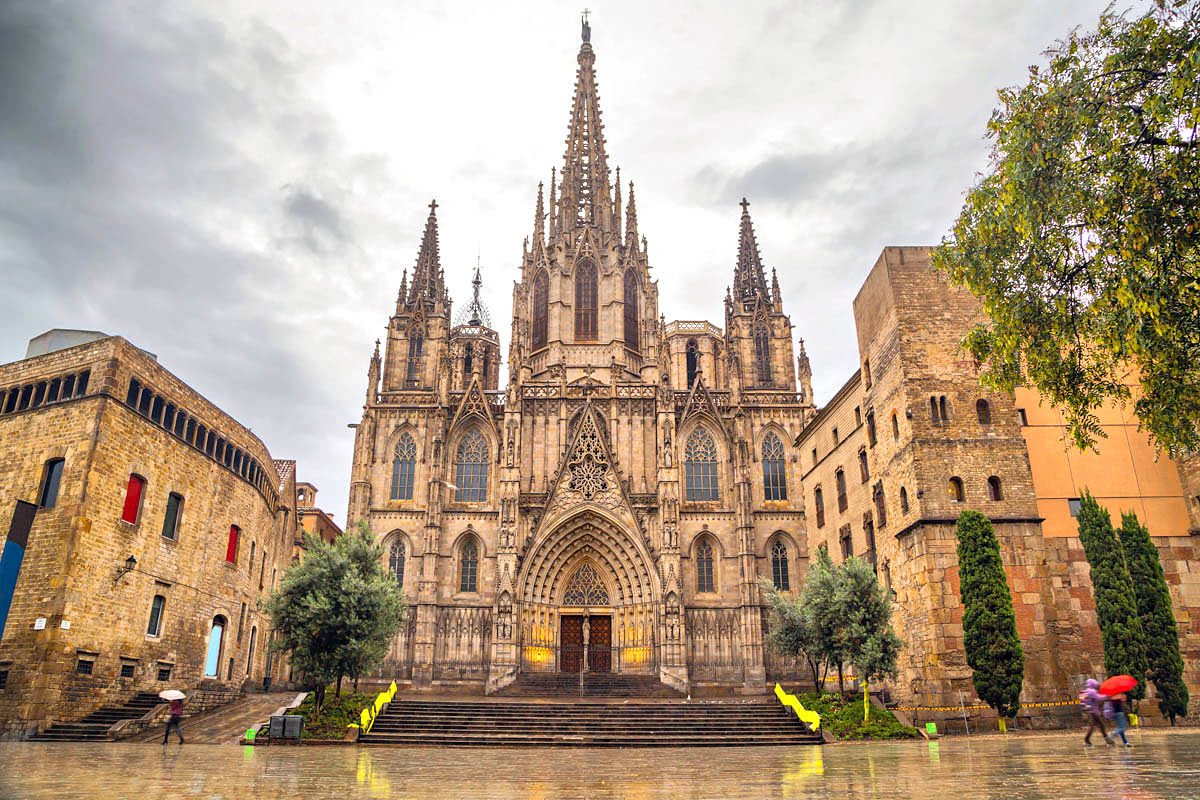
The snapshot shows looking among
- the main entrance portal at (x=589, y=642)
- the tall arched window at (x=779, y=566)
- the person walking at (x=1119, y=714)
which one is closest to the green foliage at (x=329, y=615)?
the main entrance portal at (x=589, y=642)

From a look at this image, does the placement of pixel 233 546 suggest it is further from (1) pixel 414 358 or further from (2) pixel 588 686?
(1) pixel 414 358

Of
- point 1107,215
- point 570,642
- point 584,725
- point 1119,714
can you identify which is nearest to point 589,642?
point 570,642

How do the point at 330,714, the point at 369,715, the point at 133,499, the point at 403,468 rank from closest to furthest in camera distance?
the point at 369,715
the point at 330,714
the point at 133,499
the point at 403,468

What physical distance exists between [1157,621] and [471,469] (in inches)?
1170

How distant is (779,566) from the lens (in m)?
38.8

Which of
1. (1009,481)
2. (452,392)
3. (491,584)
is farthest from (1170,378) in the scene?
(452,392)

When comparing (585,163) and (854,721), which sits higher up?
(585,163)

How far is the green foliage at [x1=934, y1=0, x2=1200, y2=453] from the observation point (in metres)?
11.3

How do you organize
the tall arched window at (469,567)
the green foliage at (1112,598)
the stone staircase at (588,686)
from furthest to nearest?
1. the tall arched window at (469,567)
2. the stone staircase at (588,686)
3. the green foliage at (1112,598)

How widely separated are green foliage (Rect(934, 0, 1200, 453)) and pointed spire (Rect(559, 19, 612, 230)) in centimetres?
3620

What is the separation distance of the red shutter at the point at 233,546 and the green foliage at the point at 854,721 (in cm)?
2179

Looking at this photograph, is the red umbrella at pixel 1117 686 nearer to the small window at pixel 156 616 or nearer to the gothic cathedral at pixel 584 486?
the gothic cathedral at pixel 584 486

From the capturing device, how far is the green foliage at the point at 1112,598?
65.5 ft

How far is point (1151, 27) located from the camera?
37.2 feet
